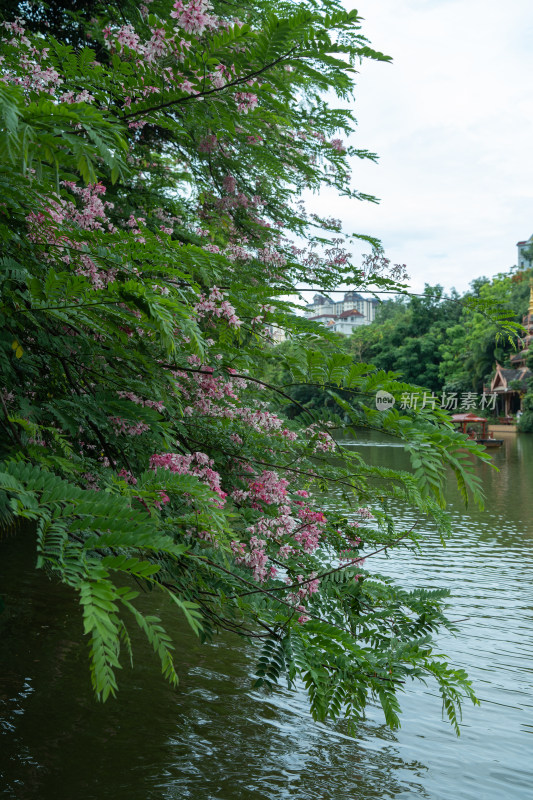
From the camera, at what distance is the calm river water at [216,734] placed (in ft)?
14.9

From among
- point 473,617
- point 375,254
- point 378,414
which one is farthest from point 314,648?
point 473,617

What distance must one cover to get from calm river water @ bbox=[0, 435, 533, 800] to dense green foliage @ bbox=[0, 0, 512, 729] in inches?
46.3

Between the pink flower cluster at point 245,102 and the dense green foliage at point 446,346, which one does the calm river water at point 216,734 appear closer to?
the pink flower cluster at point 245,102

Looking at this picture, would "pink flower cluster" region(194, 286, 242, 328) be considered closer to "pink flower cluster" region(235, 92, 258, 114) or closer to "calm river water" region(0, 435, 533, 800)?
"pink flower cluster" region(235, 92, 258, 114)

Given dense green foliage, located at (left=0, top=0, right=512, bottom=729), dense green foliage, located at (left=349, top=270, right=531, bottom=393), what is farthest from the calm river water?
dense green foliage, located at (left=349, top=270, right=531, bottom=393)

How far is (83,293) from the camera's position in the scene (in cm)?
272

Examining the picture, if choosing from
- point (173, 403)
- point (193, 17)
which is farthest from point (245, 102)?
point (173, 403)

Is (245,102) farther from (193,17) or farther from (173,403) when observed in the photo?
(173,403)

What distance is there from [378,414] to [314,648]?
50.8 inches

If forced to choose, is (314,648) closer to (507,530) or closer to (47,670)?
(47,670)

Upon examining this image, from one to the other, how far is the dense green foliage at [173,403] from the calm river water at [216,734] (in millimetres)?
1177

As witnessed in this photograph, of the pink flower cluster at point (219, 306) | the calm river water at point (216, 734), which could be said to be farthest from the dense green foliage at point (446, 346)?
the pink flower cluster at point (219, 306)

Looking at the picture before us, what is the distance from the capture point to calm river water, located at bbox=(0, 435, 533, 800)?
4.55 metres

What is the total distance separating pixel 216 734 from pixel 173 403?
9.83 feet
